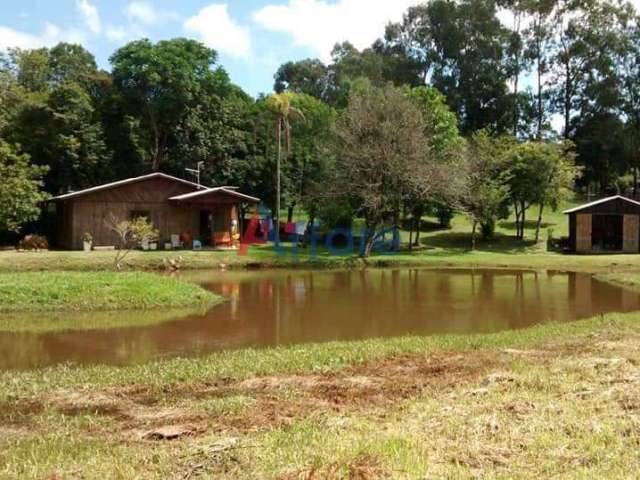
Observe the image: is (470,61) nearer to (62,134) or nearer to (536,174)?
(536,174)

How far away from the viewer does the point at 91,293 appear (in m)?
16.7

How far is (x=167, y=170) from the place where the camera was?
4612 cm

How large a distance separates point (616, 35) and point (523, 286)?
42.6 meters

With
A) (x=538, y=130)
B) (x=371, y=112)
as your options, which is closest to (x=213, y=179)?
(x=371, y=112)

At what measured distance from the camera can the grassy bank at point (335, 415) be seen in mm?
5230

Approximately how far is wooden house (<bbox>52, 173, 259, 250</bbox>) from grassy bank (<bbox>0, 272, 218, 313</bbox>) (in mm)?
15803

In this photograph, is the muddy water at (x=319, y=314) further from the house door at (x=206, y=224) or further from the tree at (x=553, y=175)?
the tree at (x=553, y=175)

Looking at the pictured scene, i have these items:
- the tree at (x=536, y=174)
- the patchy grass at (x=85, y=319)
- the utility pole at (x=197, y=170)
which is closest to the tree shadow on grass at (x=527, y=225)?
the tree at (x=536, y=174)

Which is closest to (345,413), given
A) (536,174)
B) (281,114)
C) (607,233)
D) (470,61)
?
(281,114)

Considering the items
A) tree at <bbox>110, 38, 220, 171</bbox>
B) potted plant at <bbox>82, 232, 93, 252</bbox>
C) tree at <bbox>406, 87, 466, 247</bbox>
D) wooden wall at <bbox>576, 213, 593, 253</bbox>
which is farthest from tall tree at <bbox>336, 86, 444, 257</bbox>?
tree at <bbox>110, 38, 220, 171</bbox>

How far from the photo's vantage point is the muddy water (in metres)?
12.2

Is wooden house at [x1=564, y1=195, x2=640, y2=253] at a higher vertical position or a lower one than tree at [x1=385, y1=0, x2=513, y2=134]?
lower

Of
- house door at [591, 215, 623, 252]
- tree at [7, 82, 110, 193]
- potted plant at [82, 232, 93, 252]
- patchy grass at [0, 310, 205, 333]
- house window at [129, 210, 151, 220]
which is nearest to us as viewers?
A: patchy grass at [0, 310, 205, 333]

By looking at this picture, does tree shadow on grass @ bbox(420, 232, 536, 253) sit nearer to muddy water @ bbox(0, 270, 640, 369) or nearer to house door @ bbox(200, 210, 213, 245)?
muddy water @ bbox(0, 270, 640, 369)
